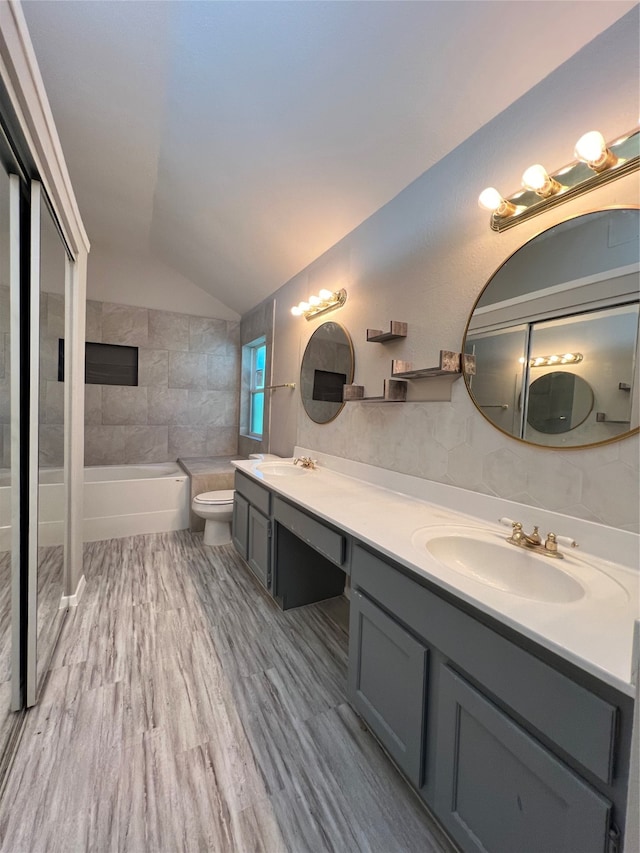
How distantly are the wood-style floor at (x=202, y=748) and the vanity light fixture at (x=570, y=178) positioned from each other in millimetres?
2020

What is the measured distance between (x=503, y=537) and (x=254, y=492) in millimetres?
1454

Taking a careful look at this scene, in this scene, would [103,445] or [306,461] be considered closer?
[306,461]

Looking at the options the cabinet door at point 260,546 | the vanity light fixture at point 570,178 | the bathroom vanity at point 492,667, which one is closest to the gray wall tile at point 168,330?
the cabinet door at point 260,546

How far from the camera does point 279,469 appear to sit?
250 cm

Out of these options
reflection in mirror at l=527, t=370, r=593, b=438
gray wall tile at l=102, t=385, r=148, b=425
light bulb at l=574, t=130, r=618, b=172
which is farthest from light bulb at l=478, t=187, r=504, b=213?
gray wall tile at l=102, t=385, r=148, b=425

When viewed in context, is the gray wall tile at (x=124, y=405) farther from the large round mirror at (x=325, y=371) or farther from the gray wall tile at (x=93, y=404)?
the large round mirror at (x=325, y=371)

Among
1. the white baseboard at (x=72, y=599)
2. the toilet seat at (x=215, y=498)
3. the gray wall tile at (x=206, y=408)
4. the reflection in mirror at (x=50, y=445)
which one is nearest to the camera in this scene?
the reflection in mirror at (x=50, y=445)

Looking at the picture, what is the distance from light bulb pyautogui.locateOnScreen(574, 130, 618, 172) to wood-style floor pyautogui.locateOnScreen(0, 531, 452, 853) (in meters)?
2.03

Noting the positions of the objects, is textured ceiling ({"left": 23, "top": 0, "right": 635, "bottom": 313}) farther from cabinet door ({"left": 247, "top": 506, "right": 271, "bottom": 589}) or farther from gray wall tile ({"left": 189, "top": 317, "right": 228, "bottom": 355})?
cabinet door ({"left": 247, "top": 506, "right": 271, "bottom": 589})

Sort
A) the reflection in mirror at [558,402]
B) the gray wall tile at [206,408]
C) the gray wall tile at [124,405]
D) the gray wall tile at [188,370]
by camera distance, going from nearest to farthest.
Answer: the reflection in mirror at [558,402], the gray wall tile at [124,405], the gray wall tile at [188,370], the gray wall tile at [206,408]

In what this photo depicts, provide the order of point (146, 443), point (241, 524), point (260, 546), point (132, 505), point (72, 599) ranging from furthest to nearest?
point (146, 443)
point (132, 505)
point (241, 524)
point (260, 546)
point (72, 599)

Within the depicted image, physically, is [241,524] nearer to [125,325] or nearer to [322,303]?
[322,303]

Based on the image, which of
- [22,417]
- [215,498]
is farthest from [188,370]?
[22,417]

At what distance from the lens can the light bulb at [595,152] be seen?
99 centimetres
